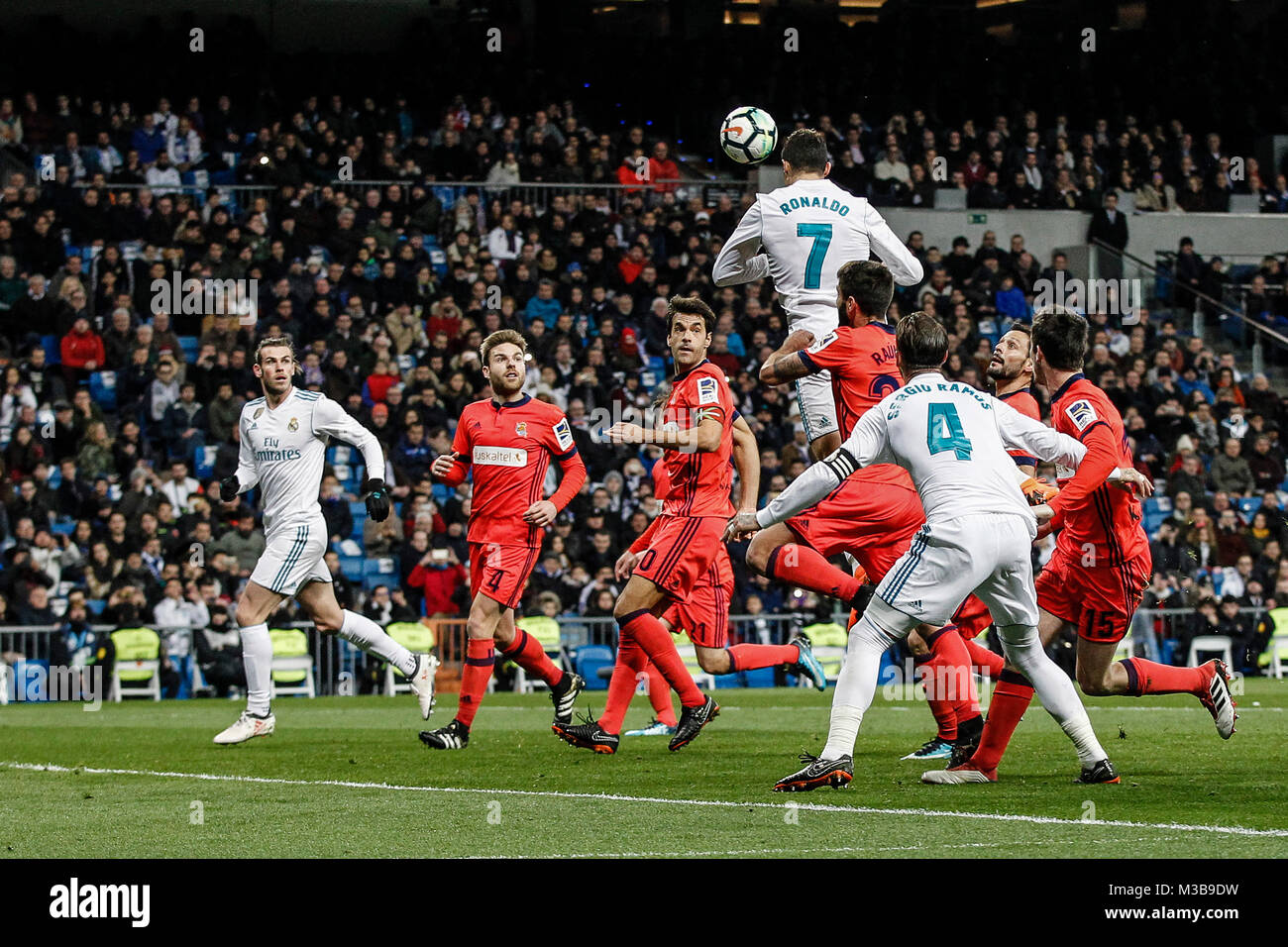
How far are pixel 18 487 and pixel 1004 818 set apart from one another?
16.0 metres

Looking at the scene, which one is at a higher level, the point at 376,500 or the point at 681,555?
the point at 376,500

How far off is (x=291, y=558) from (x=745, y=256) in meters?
3.59

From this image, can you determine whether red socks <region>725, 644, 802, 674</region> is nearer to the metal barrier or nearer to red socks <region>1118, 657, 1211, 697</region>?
red socks <region>1118, 657, 1211, 697</region>

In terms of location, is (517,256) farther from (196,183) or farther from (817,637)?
(817,637)

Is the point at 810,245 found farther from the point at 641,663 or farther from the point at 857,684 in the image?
the point at 857,684

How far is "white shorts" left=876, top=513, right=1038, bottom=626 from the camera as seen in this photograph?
7238mm

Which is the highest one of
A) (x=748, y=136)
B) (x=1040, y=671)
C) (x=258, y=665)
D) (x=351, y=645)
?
(x=748, y=136)

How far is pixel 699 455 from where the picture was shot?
34.5 ft

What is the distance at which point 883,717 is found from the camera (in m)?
13.8

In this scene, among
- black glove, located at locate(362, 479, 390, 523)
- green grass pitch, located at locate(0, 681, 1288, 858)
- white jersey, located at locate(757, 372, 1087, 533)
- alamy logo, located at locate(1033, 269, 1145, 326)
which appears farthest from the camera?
alamy logo, located at locate(1033, 269, 1145, 326)

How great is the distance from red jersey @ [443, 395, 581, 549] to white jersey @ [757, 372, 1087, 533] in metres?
3.43

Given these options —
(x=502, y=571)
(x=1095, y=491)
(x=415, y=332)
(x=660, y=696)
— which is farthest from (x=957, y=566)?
(x=415, y=332)

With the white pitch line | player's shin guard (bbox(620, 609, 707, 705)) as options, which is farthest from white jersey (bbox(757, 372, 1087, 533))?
player's shin guard (bbox(620, 609, 707, 705))

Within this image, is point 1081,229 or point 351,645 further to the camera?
point 1081,229
